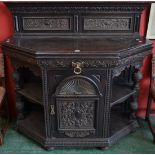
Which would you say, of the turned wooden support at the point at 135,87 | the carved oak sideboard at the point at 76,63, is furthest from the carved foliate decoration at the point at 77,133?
the turned wooden support at the point at 135,87

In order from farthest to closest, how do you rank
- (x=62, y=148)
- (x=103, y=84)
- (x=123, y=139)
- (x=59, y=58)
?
(x=123, y=139) < (x=62, y=148) < (x=103, y=84) < (x=59, y=58)

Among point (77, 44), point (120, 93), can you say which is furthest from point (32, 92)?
point (120, 93)

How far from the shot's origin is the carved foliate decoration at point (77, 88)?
1555 millimetres

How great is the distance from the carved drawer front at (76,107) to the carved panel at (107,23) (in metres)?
0.50

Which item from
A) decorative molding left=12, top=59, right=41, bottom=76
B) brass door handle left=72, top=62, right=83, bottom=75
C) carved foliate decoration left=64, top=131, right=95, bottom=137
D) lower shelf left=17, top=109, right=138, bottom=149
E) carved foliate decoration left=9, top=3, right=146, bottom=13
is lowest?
lower shelf left=17, top=109, right=138, bottom=149

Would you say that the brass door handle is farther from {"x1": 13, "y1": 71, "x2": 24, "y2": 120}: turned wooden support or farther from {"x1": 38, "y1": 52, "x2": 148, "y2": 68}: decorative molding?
{"x1": 13, "y1": 71, "x2": 24, "y2": 120}: turned wooden support

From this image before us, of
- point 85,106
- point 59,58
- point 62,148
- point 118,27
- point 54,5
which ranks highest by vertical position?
point 54,5

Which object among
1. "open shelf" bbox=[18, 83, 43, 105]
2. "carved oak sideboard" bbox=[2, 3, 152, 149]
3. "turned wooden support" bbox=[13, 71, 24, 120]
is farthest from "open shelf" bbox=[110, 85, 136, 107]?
"turned wooden support" bbox=[13, 71, 24, 120]

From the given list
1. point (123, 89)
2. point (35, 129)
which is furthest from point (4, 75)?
point (123, 89)

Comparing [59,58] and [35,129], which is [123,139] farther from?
[59,58]

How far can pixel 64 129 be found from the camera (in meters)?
1.73

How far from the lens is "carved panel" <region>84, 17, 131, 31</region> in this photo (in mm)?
1789

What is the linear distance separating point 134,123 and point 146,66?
1.71ft

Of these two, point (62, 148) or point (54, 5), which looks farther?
point (62, 148)
